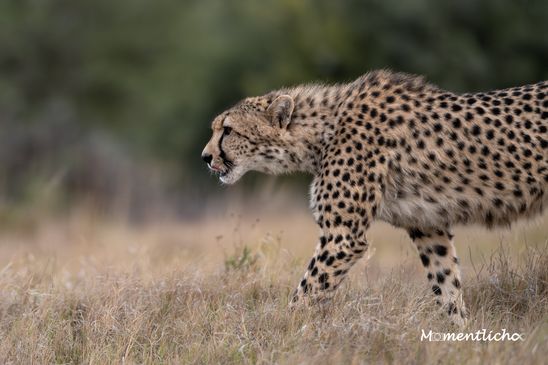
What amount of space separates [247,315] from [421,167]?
3.73 feet

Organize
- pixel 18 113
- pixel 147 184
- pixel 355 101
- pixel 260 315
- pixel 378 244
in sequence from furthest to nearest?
1. pixel 18 113
2. pixel 147 184
3. pixel 378 244
4. pixel 355 101
5. pixel 260 315

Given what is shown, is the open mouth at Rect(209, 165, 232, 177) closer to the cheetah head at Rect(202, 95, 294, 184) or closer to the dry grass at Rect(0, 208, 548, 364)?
the cheetah head at Rect(202, 95, 294, 184)

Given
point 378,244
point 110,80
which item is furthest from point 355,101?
point 110,80

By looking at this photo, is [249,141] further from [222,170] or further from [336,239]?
[336,239]

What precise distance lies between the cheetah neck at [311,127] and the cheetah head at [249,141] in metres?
0.06

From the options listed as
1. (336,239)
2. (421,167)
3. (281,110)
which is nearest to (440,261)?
(421,167)

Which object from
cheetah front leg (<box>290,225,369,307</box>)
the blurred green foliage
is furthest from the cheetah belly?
the blurred green foliage

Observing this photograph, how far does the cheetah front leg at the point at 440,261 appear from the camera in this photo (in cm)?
513

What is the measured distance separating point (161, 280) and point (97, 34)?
1930 cm

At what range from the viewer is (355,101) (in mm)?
5281

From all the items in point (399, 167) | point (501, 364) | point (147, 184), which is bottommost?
point (147, 184)

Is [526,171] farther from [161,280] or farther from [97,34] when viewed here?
[97,34]

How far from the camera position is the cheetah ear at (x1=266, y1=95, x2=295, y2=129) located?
17.8 ft

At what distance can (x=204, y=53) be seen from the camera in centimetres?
2272
